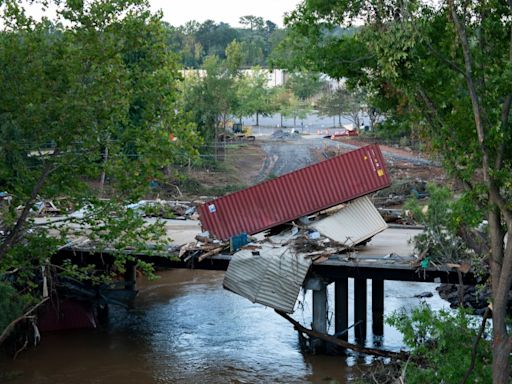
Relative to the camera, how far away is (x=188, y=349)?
90.0 feet

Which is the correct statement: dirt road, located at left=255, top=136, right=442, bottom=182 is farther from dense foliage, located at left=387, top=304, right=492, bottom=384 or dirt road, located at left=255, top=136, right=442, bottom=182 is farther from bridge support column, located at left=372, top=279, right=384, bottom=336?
dense foliage, located at left=387, top=304, right=492, bottom=384

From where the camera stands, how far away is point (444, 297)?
34.3m

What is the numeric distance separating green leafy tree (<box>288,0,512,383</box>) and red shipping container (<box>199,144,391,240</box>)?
9126 millimetres

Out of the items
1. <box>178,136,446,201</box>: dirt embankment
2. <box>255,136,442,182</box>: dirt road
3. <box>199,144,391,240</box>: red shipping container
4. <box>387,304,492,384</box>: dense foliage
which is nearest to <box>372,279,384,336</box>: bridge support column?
<box>199,144,391,240</box>: red shipping container

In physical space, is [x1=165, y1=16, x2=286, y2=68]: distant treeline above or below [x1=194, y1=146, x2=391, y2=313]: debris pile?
above

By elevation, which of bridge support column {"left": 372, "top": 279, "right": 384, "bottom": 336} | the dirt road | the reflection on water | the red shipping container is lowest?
the reflection on water

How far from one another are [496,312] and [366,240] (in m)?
11.5

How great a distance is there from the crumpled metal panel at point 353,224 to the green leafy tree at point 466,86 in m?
9.02

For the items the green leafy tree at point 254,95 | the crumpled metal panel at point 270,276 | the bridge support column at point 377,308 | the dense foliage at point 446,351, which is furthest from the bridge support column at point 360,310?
the green leafy tree at point 254,95

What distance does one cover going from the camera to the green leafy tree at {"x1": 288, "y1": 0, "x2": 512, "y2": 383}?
1575 centimetres

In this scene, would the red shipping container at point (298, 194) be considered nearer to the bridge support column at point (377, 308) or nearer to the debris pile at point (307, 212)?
the debris pile at point (307, 212)

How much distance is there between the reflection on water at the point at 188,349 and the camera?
2492 cm

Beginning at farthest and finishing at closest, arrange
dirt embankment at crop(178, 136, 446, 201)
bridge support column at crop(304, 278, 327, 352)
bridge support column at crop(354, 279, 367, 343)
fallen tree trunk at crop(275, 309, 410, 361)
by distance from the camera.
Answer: dirt embankment at crop(178, 136, 446, 201), bridge support column at crop(354, 279, 367, 343), bridge support column at crop(304, 278, 327, 352), fallen tree trunk at crop(275, 309, 410, 361)

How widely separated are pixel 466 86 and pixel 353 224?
1076 cm
